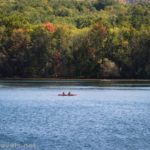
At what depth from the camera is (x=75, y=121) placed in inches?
2335

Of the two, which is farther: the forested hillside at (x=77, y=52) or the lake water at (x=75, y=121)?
the forested hillside at (x=77, y=52)

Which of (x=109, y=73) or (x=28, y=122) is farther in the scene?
(x=109, y=73)

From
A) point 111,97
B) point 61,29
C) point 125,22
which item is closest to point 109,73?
point 61,29

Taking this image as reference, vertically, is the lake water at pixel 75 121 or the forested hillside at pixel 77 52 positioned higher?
the forested hillside at pixel 77 52

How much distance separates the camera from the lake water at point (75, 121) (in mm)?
45312

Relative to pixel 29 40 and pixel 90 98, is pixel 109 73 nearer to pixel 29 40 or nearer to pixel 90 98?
pixel 29 40

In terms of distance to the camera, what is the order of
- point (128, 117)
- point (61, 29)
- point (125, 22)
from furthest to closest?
point (125, 22) < point (61, 29) < point (128, 117)

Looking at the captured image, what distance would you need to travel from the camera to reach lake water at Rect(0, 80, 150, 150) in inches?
1784

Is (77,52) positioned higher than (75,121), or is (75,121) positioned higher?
(77,52)

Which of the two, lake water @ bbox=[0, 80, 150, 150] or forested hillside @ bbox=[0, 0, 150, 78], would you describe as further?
forested hillside @ bbox=[0, 0, 150, 78]

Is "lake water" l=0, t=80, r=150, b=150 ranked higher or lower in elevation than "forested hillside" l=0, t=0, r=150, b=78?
lower

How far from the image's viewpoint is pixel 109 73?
143 meters

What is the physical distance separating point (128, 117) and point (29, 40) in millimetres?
92858

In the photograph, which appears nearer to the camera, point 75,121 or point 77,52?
point 75,121
